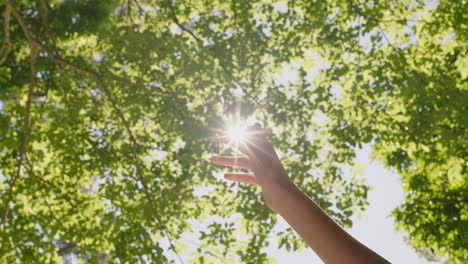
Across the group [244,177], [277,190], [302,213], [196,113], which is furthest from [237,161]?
[196,113]

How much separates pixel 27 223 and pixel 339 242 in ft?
23.2

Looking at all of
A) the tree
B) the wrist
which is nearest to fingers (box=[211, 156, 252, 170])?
the wrist

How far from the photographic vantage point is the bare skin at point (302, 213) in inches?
38.9

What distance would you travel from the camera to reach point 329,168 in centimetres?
709

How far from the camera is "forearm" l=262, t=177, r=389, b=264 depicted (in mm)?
978

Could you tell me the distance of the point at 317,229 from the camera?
3.50 ft

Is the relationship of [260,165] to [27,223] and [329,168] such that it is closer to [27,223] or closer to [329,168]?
[329,168]

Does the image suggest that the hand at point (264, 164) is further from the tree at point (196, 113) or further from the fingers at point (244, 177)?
the tree at point (196, 113)

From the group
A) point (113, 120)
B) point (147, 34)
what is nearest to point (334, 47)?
point (147, 34)

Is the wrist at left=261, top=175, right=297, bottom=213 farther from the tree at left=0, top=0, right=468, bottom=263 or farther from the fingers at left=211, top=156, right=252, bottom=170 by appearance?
the tree at left=0, top=0, right=468, bottom=263

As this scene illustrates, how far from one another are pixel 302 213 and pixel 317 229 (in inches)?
Answer: 3.2

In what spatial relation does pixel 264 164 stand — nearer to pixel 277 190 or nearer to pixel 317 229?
pixel 277 190

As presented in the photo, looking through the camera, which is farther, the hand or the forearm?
the hand

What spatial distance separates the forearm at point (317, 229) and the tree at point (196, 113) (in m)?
4.72
